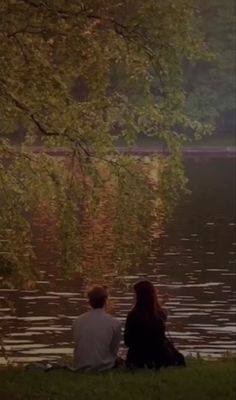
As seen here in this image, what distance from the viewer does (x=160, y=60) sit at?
1275 cm

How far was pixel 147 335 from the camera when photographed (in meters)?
11.8

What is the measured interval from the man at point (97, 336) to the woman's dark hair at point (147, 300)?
0.28m

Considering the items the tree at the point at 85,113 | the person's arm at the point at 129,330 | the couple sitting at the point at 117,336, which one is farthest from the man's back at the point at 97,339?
the tree at the point at 85,113

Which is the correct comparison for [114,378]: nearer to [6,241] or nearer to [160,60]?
[6,241]

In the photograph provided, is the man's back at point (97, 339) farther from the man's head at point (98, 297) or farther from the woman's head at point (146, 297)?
the woman's head at point (146, 297)

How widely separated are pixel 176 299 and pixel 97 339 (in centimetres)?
1139

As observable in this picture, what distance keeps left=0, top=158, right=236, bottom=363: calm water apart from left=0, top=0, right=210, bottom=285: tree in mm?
1988

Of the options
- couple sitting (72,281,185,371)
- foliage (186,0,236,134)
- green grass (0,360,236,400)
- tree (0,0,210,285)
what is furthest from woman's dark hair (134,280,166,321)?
foliage (186,0,236,134)

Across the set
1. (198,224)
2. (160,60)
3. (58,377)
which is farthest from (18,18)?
(198,224)

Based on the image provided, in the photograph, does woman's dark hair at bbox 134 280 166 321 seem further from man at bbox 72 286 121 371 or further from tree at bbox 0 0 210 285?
tree at bbox 0 0 210 285

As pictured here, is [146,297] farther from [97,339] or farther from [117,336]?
[97,339]

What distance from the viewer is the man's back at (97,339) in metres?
11.8

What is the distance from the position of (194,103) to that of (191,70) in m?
3.14

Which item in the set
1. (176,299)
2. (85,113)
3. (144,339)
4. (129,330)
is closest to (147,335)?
(144,339)
